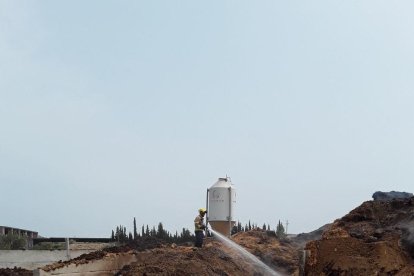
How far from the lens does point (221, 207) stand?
21.0 meters

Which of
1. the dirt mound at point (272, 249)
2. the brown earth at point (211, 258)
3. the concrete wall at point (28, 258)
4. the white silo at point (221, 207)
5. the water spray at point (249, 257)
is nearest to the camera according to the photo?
the brown earth at point (211, 258)

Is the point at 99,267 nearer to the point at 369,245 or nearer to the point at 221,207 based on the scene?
the point at 369,245

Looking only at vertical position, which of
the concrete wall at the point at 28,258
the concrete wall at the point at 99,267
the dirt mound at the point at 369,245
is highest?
the dirt mound at the point at 369,245

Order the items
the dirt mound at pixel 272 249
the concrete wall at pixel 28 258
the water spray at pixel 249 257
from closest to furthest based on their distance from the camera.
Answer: the water spray at pixel 249 257 → the dirt mound at pixel 272 249 → the concrete wall at pixel 28 258

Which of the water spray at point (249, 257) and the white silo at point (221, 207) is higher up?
the white silo at point (221, 207)

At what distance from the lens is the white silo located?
20953 millimetres

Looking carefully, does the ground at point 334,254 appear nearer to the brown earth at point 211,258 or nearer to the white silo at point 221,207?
the brown earth at point 211,258

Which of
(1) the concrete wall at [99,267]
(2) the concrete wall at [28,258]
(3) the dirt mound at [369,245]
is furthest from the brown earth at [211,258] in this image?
(2) the concrete wall at [28,258]

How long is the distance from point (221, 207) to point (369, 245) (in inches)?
436

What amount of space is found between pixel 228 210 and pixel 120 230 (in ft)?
35.1

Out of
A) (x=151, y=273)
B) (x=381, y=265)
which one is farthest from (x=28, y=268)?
Result: (x=381, y=265)

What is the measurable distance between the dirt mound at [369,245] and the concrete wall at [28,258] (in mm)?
9911

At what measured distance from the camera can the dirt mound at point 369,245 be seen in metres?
9.59

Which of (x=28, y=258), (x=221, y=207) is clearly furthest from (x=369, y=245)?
(x=28, y=258)
